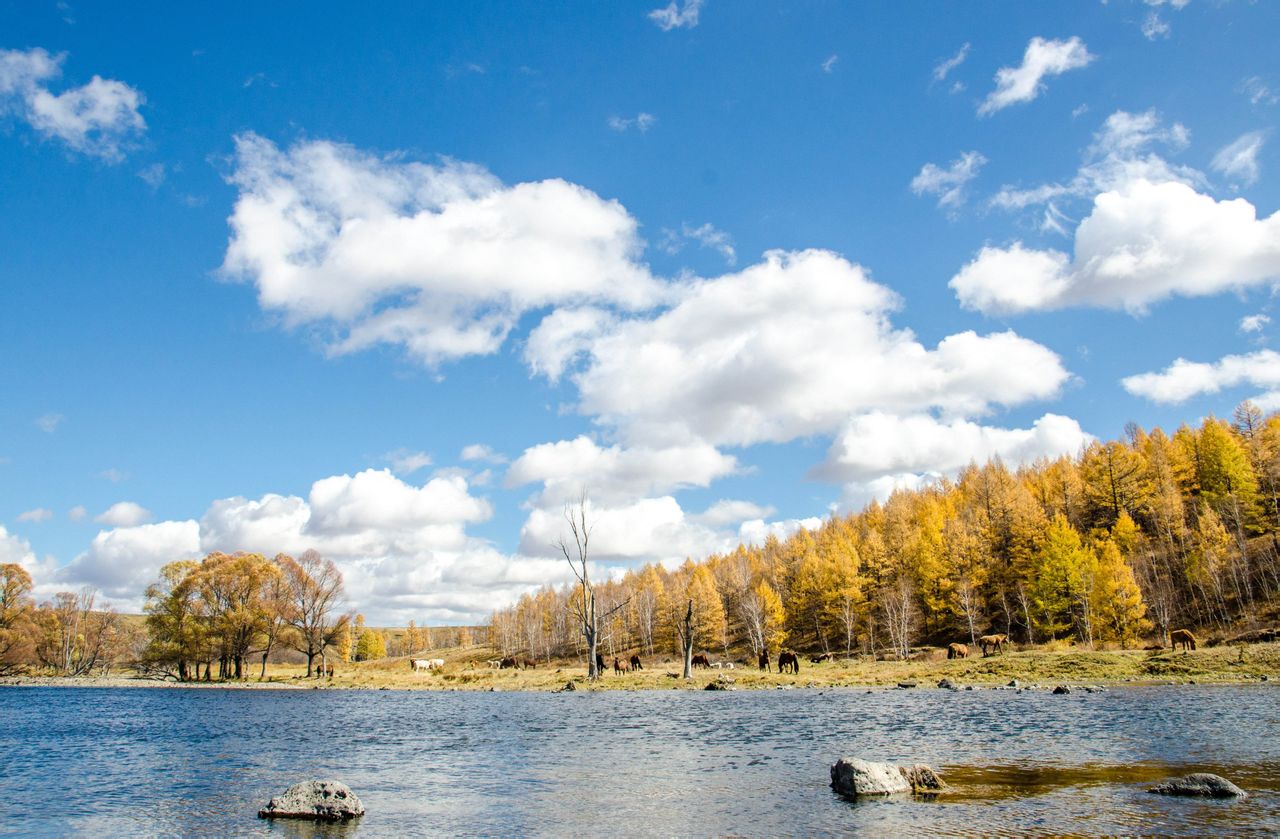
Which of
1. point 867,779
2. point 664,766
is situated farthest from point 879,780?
point 664,766

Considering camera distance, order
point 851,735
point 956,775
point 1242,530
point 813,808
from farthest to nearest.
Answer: point 1242,530 → point 851,735 → point 956,775 → point 813,808

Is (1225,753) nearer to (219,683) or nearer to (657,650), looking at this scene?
(219,683)

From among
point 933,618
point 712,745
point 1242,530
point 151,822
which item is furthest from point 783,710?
point 1242,530

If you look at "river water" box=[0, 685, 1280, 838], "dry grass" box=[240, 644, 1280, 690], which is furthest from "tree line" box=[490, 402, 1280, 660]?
"river water" box=[0, 685, 1280, 838]

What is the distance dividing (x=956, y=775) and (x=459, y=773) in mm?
14638

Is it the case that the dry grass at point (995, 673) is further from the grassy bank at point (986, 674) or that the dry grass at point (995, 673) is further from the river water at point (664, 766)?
the river water at point (664, 766)

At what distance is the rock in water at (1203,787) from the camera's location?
15.8 m

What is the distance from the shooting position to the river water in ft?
49.4

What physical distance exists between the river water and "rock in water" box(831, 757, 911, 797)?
543 mm

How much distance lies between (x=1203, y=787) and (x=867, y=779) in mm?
7139

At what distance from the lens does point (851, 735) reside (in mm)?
29406

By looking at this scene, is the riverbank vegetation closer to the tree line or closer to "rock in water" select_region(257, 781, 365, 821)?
the tree line

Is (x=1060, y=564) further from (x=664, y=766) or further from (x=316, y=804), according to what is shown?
(x=316, y=804)

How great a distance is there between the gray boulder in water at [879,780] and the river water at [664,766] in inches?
21.4
